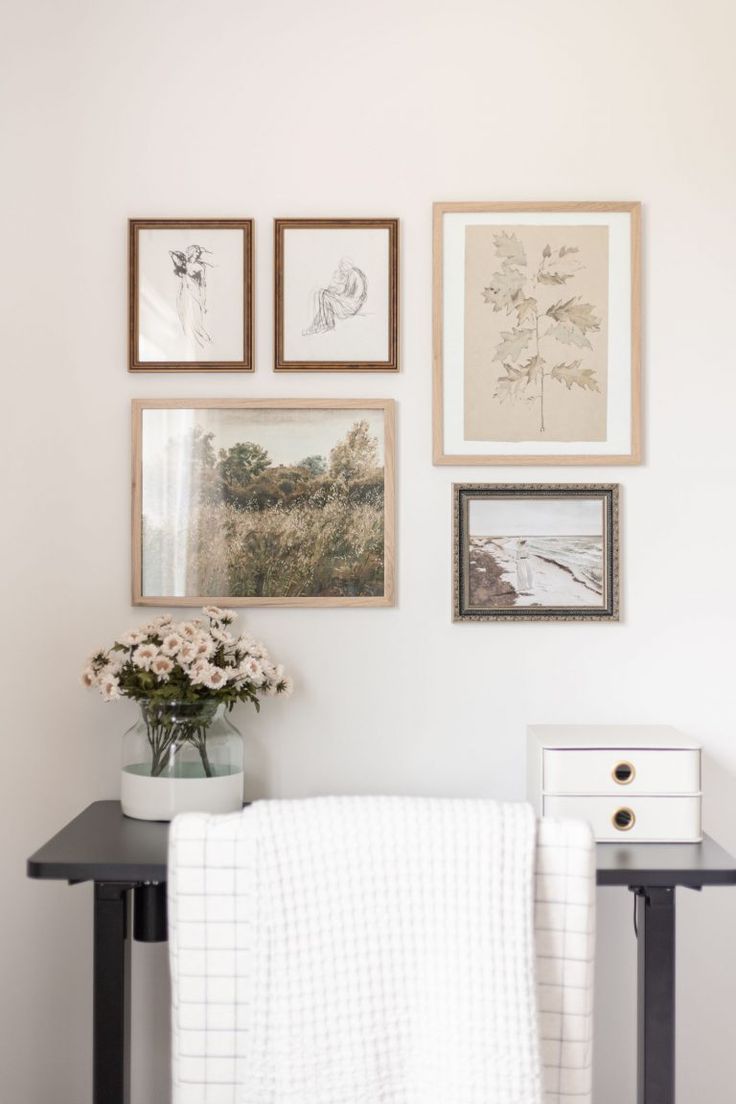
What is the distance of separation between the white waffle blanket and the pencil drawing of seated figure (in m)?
1.12

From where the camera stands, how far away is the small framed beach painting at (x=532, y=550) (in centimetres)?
201

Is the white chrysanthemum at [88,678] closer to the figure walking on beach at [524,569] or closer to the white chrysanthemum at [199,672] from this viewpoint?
the white chrysanthemum at [199,672]

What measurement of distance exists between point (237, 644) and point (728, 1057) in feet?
4.36

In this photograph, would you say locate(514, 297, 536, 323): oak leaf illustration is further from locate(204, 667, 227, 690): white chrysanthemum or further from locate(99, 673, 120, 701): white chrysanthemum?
locate(99, 673, 120, 701): white chrysanthemum

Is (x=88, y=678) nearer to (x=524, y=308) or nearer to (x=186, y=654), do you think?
(x=186, y=654)

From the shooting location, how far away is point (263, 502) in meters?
2.03

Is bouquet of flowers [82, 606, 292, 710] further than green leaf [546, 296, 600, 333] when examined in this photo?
No

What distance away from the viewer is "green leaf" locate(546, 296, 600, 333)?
2.01 m

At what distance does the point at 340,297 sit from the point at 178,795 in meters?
1.05

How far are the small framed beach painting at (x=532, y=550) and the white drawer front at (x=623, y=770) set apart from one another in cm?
36

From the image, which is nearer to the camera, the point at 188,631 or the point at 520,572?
the point at 188,631

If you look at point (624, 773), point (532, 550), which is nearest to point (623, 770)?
point (624, 773)

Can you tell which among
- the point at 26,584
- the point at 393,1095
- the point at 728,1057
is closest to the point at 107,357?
the point at 26,584

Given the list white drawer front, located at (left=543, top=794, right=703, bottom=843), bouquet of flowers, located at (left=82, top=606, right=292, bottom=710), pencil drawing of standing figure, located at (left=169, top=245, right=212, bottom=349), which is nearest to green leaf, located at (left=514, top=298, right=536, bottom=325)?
pencil drawing of standing figure, located at (left=169, top=245, right=212, bottom=349)
